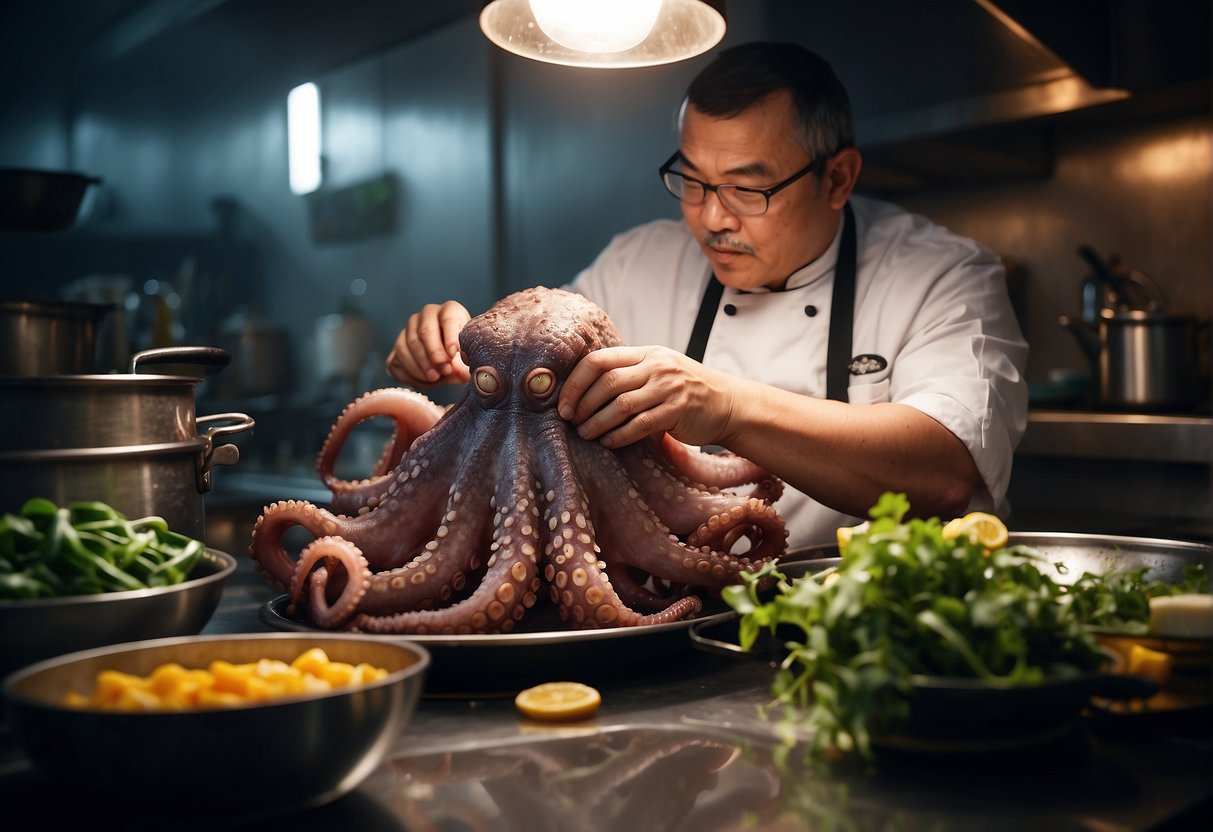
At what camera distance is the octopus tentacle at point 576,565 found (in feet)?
4.17

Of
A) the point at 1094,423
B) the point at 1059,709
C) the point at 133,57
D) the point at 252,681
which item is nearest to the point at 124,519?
the point at 252,681

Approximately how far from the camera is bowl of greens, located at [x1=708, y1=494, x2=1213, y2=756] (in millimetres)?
894

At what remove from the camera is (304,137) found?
6.09 meters

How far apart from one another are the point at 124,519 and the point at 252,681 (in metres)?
0.45

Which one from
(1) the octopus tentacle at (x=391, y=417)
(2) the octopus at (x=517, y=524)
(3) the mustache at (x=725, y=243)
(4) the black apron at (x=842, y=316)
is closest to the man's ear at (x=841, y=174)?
(4) the black apron at (x=842, y=316)

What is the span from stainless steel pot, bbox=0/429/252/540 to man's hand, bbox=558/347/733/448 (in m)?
0.48

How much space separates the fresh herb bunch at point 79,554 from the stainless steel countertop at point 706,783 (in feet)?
0.52

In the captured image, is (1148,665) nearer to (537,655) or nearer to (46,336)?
(537,655)

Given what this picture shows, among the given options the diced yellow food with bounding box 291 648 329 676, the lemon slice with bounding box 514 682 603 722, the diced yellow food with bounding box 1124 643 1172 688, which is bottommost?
the lemon slice with bounding box 514 682 603 722

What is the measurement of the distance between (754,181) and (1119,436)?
174 centimetres

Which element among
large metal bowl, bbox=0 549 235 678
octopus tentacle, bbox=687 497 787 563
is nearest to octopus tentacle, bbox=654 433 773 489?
octopus tentacle, bbox=687 497 787 563

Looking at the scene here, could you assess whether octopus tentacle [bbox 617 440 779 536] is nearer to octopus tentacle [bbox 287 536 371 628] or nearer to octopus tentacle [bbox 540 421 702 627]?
octopus tentacle [bbox 540 421 702 627]

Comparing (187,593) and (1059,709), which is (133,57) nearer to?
(187,593)

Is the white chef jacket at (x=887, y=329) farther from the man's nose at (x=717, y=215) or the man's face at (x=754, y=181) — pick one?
the man's nose at (x=717, y=215)
